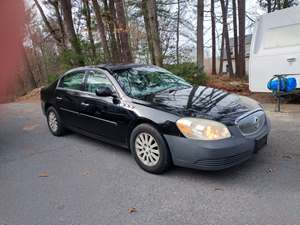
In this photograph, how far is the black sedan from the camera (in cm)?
336

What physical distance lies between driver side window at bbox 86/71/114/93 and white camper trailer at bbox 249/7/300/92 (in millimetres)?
4111

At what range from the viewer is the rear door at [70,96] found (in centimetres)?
510

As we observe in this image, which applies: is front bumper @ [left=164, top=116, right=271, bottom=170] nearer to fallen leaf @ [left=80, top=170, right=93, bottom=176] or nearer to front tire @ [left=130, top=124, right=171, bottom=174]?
front tire @ [left=130, top=124, right=171, bottom=174]

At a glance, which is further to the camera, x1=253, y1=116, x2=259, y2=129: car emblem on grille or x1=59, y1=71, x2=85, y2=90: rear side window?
x1=59, y1=71, x2=85, y2=90: rear side window

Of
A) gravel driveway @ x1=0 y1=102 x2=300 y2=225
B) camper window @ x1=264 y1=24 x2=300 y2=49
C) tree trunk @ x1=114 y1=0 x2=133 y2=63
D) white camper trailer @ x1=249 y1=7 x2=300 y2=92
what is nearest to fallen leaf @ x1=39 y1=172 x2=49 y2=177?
gravel driveway @ x1=0 y1=102 x2=300 y2=225

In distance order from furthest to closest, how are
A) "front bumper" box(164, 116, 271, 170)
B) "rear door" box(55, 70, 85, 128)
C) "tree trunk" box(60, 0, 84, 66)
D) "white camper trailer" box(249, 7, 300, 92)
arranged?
"tree trunk" box(60, 0, 84, 66) < "white camper trailer" box(249, 7, 300, 92) < "rear door" box(55, 70, 85, 128) < "front bumper" box(164, 116, 271, 170)

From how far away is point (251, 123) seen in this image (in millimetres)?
3648

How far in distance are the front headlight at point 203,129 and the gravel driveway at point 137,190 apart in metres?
0.61

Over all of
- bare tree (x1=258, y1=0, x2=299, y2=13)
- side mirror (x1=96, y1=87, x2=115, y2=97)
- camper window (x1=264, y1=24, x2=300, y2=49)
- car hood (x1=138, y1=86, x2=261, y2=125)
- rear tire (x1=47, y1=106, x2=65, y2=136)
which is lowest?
rear tire (x1=47, y1=106, x2=65, y2=136)

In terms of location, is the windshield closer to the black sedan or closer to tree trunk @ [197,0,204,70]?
the black sedan

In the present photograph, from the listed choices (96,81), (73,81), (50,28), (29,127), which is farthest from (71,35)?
(96,81)

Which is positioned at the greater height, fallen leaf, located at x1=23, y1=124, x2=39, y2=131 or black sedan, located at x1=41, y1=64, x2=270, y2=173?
black sedan, located at x1=41, y1=64, x2=270, y2=173

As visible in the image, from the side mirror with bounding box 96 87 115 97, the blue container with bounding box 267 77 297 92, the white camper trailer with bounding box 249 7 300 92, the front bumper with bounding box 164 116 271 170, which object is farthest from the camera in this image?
the white camper trailer with bounding box 249 7 300 92

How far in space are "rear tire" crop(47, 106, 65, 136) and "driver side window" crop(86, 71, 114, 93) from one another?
1265 millimetres
